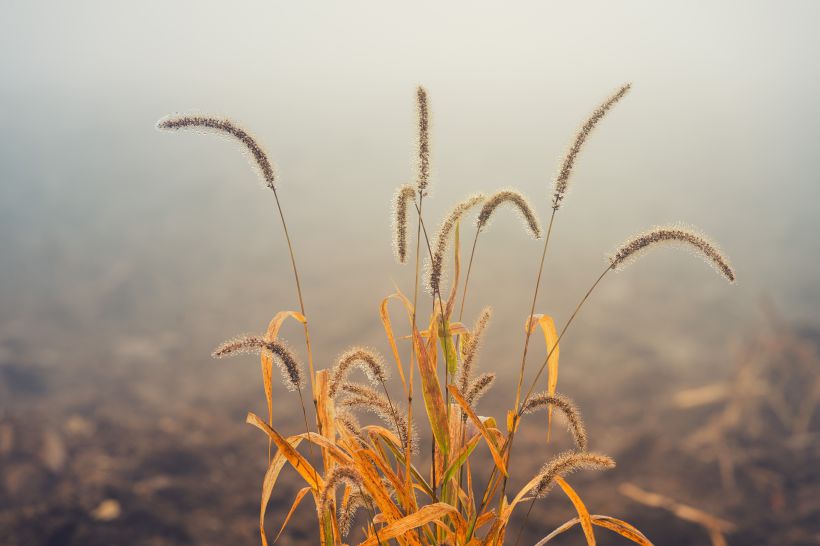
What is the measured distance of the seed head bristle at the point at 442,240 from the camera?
117 centimetres

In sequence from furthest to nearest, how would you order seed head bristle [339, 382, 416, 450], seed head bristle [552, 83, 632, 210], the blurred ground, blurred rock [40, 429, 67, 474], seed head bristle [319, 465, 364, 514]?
blurred rock [40, 429, 67, 474] < the blurred ground < seed head bristle [339, 382, 416, 450] < seed head bristle [552, 83, 632, 210] < seed head bristle [319, 465, 364, 514]

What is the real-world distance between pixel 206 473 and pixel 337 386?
255 cm

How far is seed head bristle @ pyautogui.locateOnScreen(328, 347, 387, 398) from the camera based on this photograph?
1.26 meters

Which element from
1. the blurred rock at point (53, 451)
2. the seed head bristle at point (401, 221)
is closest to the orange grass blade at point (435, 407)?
the seed head bristle at point (401, 221)

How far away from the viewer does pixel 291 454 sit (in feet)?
3.98

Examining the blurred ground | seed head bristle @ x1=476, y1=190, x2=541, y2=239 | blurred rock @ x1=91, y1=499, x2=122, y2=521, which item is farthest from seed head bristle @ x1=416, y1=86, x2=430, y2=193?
blurred rock @ x1=91, y1=499, x2=122, y2=521

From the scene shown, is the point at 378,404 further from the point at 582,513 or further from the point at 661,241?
the point at 661,241

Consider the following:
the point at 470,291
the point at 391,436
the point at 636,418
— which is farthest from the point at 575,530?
the point at 470,291

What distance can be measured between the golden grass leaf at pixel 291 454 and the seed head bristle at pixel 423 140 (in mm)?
479

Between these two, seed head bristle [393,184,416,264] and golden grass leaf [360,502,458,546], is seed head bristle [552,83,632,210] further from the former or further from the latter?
golden grass leaf [360,502,458,546]

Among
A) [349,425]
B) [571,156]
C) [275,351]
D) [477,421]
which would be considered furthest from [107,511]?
[571,156]

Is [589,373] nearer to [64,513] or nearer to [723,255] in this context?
[64,513]

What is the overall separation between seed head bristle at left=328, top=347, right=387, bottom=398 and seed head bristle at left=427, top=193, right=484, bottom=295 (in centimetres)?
17

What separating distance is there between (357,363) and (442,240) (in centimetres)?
28
